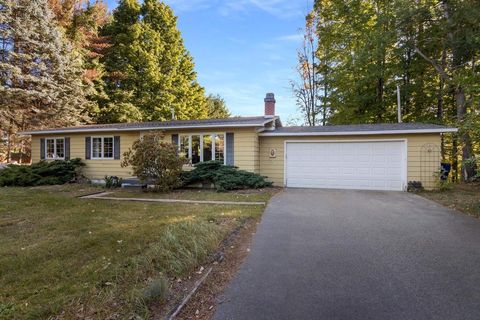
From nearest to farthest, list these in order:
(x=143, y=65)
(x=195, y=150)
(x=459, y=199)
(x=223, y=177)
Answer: (x=459, y=199) → (x=223, y=177) → (x=195, y=150) → (x=143, y=65)

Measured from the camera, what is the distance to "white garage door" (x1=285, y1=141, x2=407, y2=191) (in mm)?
11180

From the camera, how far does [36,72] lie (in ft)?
66.4

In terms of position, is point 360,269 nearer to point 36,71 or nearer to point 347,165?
point 347,165

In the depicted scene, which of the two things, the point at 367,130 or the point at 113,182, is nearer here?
the point at 367,130

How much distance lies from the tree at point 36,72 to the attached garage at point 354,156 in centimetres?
1588

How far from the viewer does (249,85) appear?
95.6 feet

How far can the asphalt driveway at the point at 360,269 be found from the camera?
2.81 metres

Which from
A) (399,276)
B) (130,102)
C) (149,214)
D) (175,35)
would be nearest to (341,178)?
(149,214)

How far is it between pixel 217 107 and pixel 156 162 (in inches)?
1367

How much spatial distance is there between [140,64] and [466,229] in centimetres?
2495

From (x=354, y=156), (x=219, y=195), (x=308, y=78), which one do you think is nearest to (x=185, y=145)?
(x=219, y=195)

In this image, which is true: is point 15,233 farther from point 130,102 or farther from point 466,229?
point 130,102

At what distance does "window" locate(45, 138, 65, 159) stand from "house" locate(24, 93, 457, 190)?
1759 millimetres

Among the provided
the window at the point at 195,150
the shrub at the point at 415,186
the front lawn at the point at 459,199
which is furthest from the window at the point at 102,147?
the front lawn at the point at 459,199
